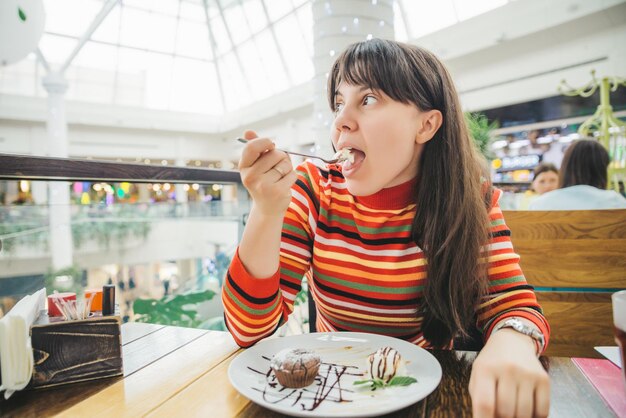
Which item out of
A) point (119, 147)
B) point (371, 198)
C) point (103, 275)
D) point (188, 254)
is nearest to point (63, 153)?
point (119, 147)

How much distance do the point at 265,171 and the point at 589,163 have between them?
2654mm

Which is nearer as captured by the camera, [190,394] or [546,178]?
[190,394]

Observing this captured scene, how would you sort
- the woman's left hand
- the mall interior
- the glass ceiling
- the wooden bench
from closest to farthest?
1. the woman's left hand
2. the wooden bench
3. the mall interior
4. the glass ceiling

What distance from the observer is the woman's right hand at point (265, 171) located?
2.33ft

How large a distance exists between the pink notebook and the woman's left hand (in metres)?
0.13

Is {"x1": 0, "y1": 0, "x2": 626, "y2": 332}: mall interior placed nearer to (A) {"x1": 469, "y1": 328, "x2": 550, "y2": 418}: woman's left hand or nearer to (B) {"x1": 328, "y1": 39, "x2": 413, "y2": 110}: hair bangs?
(B) {"x1": 328, "y1": 39, "x2": 413, "y2": 110}: hair bangs

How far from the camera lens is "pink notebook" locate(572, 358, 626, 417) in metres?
0.58

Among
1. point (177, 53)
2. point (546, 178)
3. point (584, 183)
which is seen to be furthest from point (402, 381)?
point (177, 53)

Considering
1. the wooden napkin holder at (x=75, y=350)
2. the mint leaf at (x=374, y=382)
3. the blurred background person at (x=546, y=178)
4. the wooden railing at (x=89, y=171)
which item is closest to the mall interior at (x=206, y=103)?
the wooden railing at (x=89, y=171)

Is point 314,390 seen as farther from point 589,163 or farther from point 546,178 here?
point 546,178

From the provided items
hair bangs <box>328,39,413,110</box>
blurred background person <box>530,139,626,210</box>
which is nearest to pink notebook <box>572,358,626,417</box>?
hair bangs <box>328,39,413,110</box>

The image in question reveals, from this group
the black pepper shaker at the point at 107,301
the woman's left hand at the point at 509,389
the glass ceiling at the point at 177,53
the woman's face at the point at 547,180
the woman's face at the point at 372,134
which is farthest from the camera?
the glass ceiling at the point at 177,53

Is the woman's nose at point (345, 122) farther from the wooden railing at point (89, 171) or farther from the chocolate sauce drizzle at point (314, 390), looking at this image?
the wooden railing at point (89, 171)

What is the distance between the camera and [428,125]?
980 mm
